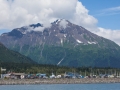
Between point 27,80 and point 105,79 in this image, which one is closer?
point 27,80

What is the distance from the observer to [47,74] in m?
198

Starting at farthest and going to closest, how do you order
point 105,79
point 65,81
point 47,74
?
point 47,74 < point 105,79 < point 65,81

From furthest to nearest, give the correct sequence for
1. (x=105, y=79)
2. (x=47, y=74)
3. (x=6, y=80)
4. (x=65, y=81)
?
(x=47, y=74) → (x=105, y=79) → (x=65, y=81) → (x=6, y=80)

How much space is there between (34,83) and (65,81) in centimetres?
1766

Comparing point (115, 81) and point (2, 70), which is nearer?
point (115, 81)

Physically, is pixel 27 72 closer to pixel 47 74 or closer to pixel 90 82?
pixel 47 74

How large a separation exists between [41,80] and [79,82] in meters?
20.4

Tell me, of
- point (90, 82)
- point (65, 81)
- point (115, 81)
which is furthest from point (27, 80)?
point (115, 81)

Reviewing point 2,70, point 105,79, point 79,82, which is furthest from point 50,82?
point 2,70

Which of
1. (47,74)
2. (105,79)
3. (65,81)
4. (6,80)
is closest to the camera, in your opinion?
(6,80)

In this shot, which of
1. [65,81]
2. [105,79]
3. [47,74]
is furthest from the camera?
[47,74]

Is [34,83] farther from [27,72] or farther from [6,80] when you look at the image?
[27,72]

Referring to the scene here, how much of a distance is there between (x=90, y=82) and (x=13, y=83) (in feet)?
135

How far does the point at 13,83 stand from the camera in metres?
155
